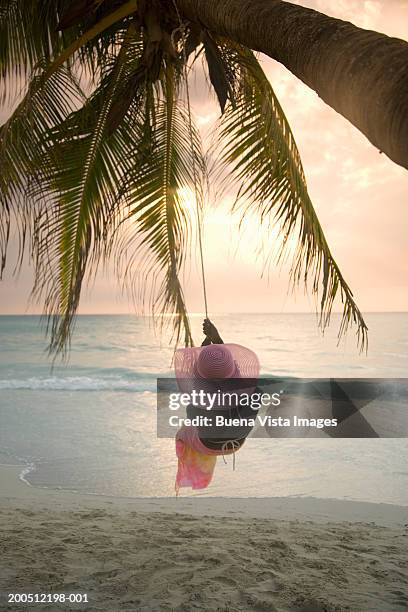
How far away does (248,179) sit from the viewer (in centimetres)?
379

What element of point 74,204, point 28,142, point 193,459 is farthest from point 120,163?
point 193,459

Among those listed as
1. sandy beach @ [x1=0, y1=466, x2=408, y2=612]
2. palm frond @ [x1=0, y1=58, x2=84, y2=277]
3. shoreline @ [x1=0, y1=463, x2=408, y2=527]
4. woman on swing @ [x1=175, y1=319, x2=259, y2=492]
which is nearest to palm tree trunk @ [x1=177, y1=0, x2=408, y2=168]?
woman on swing @ [x1=175, y1=319, x2=259, y2=492]

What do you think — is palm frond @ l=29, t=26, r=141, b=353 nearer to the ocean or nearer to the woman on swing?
the woman on swing

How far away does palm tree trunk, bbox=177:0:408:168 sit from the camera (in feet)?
4.55

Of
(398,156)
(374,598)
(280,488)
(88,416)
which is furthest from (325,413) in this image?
(398,156)

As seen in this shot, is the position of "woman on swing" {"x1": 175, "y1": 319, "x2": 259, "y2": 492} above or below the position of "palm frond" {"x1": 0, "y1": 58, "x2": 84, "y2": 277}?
below

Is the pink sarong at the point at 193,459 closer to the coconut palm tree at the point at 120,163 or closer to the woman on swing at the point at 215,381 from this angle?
the woman on swing at the point at 215,381

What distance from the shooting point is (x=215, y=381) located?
9.81ft

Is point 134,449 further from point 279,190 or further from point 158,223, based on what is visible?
point 279,190

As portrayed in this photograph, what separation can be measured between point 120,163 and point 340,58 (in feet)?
9.53

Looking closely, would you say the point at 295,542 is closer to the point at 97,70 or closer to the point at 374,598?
the point at 374,598

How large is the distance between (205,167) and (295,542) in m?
2.58

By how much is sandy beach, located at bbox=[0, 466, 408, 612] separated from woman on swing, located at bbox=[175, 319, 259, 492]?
2.59 ft

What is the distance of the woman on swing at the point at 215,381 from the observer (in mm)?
2969
